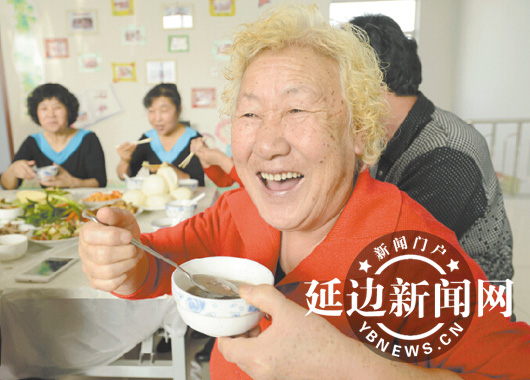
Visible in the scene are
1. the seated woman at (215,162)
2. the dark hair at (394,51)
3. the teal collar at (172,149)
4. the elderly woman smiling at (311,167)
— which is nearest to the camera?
the elderly woman smiling at (311,167)

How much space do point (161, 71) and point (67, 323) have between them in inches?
123

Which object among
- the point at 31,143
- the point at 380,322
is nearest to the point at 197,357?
the point at 380,322

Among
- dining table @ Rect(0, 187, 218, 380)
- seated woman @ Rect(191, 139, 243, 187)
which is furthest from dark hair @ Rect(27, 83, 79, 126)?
dining table @ Rect(0, 187, 218, 380)

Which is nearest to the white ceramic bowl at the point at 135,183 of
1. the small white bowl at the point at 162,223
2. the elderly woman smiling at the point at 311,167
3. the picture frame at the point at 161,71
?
the small white bowl at the point at 162,223

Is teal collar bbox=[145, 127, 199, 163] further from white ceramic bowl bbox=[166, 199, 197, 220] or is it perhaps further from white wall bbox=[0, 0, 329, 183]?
white ceramic bowl bbox=[166, 199, 197, 220]

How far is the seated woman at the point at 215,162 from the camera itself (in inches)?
105

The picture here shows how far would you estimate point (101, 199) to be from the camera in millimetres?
2402

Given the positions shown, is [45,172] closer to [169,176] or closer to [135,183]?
[135,183]

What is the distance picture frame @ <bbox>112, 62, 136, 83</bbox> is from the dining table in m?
2.84

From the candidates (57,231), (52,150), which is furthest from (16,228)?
(52,150)

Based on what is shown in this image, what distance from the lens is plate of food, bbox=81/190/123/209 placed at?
2344mm

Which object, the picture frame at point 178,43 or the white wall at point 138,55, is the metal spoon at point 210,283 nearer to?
the white wall at point 138,55

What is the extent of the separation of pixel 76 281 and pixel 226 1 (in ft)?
11.0

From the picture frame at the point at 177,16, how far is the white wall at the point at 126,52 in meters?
0.04
